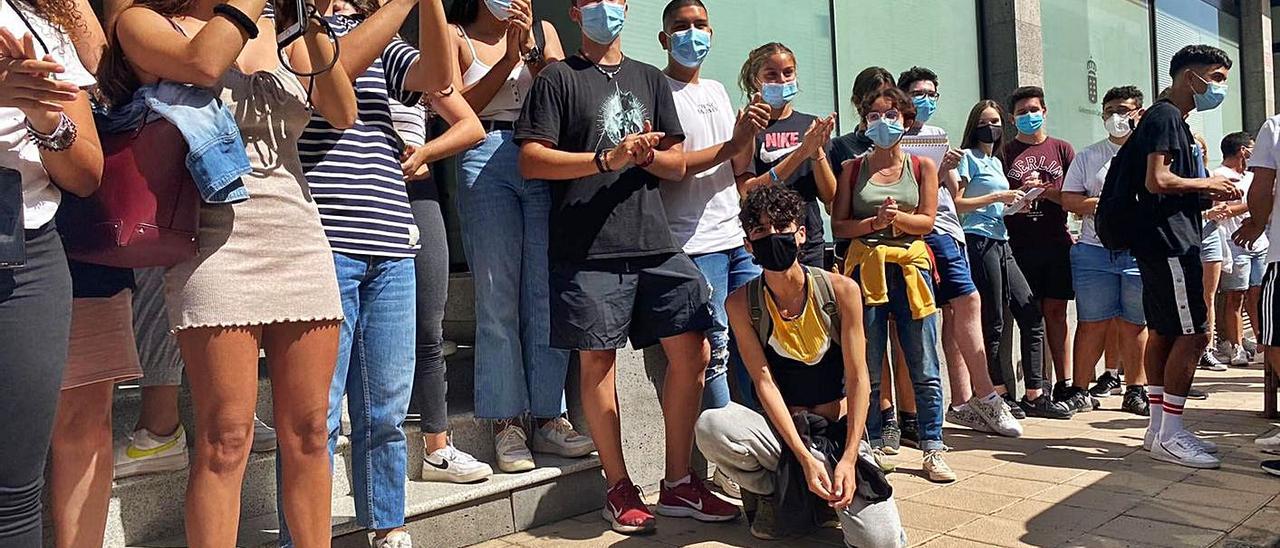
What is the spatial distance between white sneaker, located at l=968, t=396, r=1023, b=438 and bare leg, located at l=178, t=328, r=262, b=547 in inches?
176

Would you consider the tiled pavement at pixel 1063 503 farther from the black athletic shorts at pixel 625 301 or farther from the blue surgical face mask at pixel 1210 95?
the blue surgical face mask at pixel 1210 95

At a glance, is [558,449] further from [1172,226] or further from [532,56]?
[1172,226]

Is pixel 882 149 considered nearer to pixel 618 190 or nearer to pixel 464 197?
pixel 618 190

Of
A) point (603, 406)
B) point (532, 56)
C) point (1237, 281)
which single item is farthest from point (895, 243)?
point (1237, 281)

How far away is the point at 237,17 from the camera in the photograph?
7.81 ft

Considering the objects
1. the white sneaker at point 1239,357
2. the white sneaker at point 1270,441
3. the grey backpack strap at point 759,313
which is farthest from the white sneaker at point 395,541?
the white sneaker at point 1239,357

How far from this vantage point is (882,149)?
5.09 metres

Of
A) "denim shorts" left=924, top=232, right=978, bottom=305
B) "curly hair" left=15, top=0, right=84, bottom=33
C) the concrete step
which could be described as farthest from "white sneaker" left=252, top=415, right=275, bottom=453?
"denim shorts" left=924, top=232, right=978, bottom=305

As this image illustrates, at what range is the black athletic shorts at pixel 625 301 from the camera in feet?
12.8

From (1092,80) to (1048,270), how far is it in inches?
173

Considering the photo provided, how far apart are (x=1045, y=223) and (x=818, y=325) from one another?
359 centimetres

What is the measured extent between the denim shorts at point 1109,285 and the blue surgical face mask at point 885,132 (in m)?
2.42

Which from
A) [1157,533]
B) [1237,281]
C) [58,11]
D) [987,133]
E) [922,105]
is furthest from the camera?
[1237,281]

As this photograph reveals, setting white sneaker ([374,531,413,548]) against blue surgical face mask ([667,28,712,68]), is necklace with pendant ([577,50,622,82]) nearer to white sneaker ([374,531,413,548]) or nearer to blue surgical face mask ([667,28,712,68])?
blue surgical face mask ([667,28,712,68])
